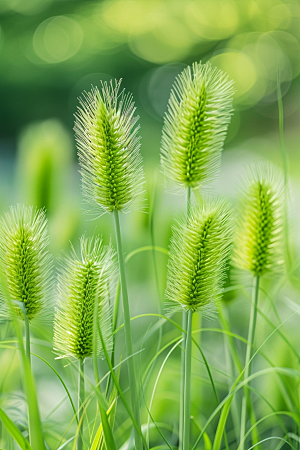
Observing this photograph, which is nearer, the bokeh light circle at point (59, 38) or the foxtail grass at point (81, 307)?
the foxtail grass at point (81, 307)

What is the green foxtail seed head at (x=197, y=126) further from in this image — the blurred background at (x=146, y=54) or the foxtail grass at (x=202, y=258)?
the blurred background at (x=146, y=54)

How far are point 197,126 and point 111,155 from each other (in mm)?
55

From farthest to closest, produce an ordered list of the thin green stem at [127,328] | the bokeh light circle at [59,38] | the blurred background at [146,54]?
the bokeh light circle at [59,38] → the blurred background at [146,54] → the thin green stem at [127,328]

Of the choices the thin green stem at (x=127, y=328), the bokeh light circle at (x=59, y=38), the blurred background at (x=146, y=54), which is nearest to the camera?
the thin green stem at (x=127, y=328)

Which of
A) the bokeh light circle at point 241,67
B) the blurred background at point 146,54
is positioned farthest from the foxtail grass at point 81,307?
the bokeh light circle at point 241,67

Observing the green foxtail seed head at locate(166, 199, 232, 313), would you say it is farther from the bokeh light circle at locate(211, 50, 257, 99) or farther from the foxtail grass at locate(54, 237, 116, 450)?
the bokeh light circle at locate(211, 50, 257, 99)

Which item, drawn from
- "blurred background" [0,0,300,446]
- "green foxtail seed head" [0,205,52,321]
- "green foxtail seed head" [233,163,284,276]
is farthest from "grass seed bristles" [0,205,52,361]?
"blurred background" [0,0,300,446]

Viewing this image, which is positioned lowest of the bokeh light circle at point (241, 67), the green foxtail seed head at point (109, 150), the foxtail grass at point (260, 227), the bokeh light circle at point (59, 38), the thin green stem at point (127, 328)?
the thin green stem at point (127, 328)

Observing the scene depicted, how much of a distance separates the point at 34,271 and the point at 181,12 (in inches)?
62.3

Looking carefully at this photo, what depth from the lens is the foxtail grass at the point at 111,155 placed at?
21 cm

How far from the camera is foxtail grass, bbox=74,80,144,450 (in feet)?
0.70

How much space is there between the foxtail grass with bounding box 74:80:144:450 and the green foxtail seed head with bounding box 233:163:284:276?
87 mm

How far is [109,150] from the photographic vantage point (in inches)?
8.5

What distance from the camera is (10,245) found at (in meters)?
0.22
